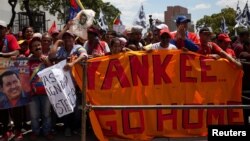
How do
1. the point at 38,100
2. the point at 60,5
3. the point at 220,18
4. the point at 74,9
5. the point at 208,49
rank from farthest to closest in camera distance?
the point at 220,18 → the point at 60,5 → the point at 74,9 → the point at 208,49 → the point at 38,100

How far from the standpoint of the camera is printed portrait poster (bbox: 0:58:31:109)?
6.56 m

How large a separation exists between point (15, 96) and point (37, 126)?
2.02ft

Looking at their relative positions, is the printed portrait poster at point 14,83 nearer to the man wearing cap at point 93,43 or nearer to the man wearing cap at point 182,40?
the man wearing cap at point 93,43

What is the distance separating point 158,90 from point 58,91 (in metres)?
1.63

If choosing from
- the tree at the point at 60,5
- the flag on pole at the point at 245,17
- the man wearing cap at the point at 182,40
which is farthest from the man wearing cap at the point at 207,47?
the tree at the point at 60,5

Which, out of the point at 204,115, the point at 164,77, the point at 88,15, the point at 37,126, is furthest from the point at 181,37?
the point at 37,126

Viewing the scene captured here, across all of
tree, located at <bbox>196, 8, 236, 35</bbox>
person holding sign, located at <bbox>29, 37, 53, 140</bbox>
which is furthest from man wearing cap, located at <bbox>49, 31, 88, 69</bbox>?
tree, located at <bbox>196, 8, 236, 35</bbox>

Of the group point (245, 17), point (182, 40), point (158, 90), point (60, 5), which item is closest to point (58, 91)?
point (158, 90)

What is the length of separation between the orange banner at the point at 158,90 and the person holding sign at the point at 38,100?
63 cm

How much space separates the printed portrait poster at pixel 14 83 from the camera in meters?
6.56

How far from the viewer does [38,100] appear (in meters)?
6.51

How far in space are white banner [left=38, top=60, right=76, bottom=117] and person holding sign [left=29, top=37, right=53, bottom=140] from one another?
0.46 meters

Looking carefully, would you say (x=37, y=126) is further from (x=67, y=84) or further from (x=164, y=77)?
(x=164, y=77)

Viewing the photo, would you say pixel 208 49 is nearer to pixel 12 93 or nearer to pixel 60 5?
pixel 12 93
